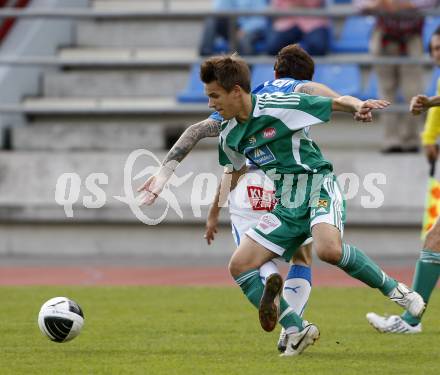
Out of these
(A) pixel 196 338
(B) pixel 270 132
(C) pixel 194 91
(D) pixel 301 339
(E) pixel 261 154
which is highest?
(B) pixel 270 132

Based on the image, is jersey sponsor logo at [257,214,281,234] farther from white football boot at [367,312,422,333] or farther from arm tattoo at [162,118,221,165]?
white football boot at [367,312,422,333]

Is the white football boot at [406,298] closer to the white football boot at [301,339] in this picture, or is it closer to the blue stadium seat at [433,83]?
the white football boot at [301,339]

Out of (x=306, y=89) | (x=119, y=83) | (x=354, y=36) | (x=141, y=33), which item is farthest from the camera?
(x=141, y=33)

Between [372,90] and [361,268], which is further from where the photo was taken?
[372,90]

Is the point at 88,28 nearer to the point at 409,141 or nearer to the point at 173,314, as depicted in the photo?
the point at 409,141

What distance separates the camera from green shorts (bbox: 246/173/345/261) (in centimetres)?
706

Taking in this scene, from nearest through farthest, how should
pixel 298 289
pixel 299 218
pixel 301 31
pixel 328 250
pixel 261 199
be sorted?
1. pixel 328 250
2. pixel 299 218
3. pixel 298 289
4. pixel 261 199
5. pixel 301 31

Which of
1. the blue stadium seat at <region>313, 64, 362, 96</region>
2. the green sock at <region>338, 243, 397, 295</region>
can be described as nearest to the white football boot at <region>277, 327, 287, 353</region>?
the green sock at <region>338, 243, 397, 295</region>

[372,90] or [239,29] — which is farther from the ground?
[239,29]

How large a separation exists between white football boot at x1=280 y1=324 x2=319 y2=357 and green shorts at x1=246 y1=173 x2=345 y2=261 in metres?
0.50

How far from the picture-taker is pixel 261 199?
319 inches

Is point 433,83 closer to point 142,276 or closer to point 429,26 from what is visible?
point 429,26

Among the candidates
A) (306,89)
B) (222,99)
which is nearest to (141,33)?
(306,89)

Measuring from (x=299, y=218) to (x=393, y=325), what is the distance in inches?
64.0
